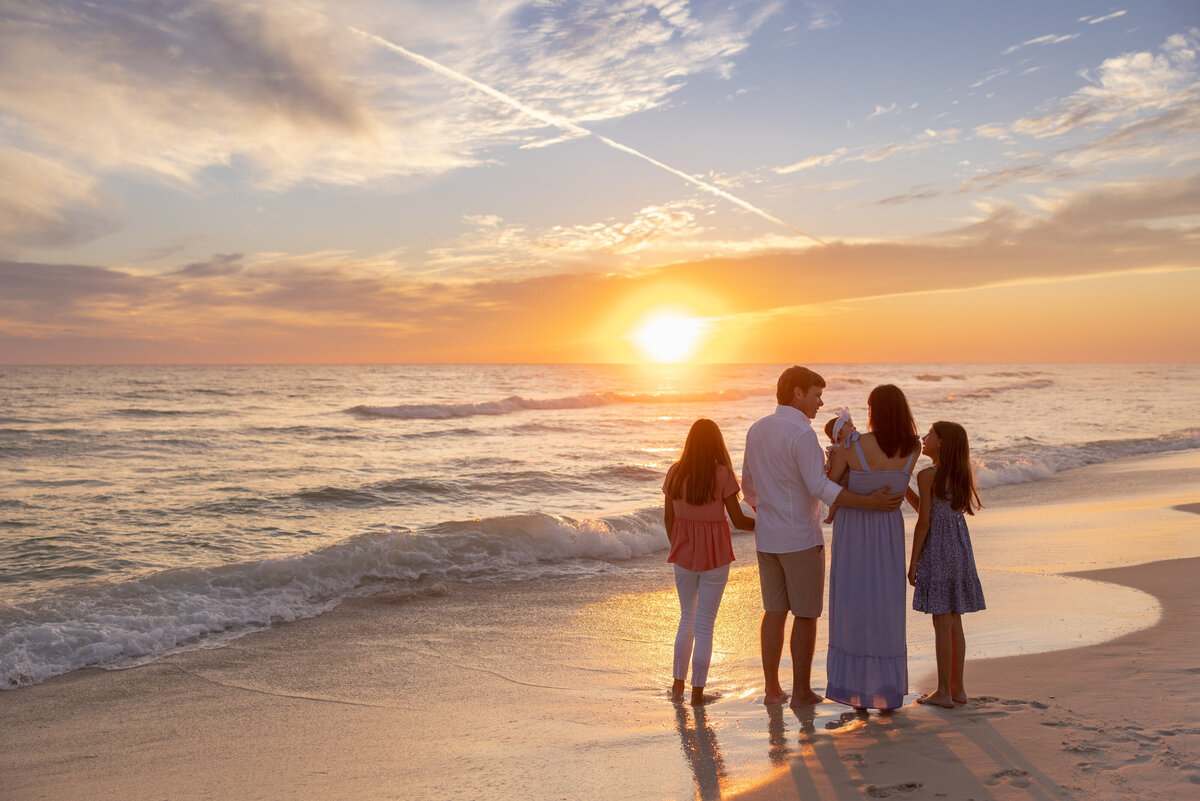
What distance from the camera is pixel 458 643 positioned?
6957mm

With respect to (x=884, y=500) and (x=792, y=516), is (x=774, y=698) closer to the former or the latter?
(x=792, y=516)

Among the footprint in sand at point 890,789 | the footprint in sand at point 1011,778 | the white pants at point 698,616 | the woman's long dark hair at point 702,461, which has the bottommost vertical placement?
the footprint in sand at point 890,789

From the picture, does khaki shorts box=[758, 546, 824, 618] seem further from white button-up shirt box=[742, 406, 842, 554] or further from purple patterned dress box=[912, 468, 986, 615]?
purple patterned dress box=[912, 468, 986, 615]

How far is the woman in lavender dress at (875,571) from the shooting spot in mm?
4344

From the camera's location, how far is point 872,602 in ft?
14.5

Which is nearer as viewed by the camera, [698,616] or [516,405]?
[698,616]

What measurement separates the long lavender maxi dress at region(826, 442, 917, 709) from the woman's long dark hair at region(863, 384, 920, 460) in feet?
0.40

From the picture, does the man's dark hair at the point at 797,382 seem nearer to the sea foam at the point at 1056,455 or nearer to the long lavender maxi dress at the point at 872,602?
the long lavender maxi dress at the point at 872,602

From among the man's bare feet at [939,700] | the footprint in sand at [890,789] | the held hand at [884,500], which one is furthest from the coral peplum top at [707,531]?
the footprint in sand at [890,789]

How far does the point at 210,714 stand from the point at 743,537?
27.1 feet

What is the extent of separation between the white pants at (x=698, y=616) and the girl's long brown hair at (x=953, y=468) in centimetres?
144

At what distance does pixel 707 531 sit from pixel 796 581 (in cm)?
64

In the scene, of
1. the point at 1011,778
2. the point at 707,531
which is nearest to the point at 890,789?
the point at 1011,778

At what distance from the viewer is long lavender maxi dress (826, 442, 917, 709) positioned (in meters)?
4.40
